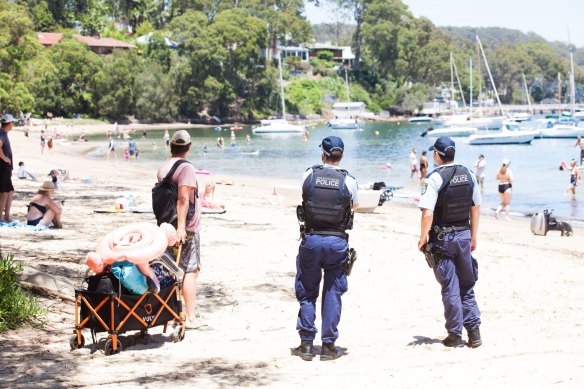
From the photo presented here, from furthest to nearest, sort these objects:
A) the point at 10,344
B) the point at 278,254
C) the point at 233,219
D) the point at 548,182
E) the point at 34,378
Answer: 1. the point at 548,182
2. the point at 233,219
3. the point at 278,254
4. the point at 10,344
5. the point at 34,378

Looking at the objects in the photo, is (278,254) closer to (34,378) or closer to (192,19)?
(34,378)

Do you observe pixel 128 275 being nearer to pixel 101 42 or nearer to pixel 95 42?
pixel 95 42

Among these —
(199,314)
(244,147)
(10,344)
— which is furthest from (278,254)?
(244,147)

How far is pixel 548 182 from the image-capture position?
3728 cm

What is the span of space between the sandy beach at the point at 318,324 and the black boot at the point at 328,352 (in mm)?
72

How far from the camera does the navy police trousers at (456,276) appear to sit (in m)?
6.94

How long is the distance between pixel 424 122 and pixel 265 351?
120 meters

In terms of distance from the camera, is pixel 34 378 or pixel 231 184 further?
pixel 231 184

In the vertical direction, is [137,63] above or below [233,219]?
above

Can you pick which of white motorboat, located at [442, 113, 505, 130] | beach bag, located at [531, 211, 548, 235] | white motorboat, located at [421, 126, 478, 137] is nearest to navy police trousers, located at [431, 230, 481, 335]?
beach bag, located at [531, 211, 548, 235]

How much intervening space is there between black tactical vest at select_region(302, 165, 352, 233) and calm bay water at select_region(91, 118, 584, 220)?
19.2m

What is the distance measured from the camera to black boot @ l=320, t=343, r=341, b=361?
6.66 metres

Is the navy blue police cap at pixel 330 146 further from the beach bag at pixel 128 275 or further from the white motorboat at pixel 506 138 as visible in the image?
the white motorboat at pixel 506 138

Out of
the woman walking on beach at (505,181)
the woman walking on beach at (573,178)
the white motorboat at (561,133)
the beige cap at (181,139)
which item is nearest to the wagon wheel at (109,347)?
the beige cap at (181,139)
